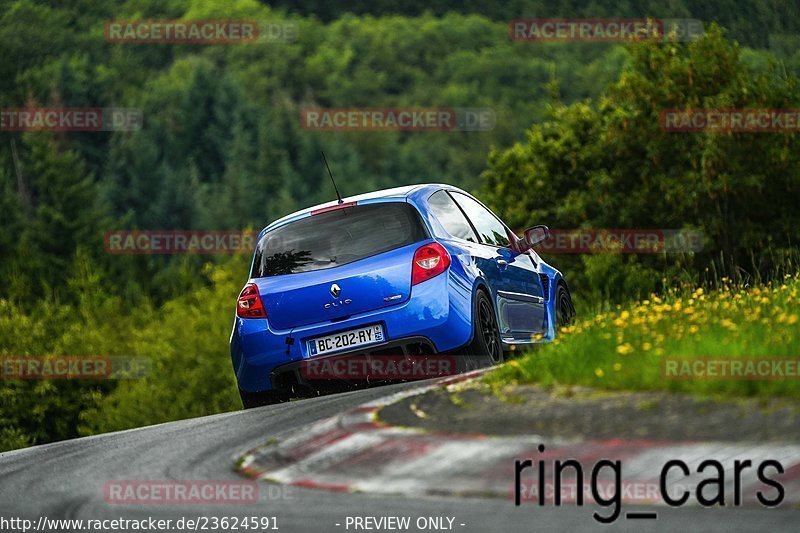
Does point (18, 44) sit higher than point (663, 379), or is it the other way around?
point (18, 44)

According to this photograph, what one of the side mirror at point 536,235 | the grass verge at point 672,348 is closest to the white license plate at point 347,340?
the grass verge at point 672,348

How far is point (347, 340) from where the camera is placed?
11445mm

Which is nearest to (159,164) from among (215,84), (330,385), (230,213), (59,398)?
(230,213)

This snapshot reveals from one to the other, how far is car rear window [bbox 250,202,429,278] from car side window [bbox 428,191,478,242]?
1.17 ft

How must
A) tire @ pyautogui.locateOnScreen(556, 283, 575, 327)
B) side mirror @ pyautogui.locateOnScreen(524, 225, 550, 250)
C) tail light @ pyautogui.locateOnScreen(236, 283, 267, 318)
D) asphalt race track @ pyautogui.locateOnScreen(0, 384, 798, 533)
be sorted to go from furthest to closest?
tire @ pyautogui.locateOnScreen(556, 283, 575, 327) → side mirror @ pyautogui.locateOnScreen(524, 225, 550, 250) → tail light @ pyautogui.locateOnScreen(236, 283, 267, 318) → asphalt race track @ pyautogui.locateOnScreen(0, 384, 798, 533)

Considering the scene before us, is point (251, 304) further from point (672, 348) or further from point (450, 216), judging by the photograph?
point (672, 348)

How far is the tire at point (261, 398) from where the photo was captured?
1195cm

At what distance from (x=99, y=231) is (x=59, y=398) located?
46.5 metres

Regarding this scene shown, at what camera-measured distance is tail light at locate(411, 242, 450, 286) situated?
445 inches

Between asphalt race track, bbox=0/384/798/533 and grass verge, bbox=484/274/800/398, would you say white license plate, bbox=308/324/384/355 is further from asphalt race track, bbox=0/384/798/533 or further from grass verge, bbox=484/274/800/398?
grass verge, bbox=484/274/800/398

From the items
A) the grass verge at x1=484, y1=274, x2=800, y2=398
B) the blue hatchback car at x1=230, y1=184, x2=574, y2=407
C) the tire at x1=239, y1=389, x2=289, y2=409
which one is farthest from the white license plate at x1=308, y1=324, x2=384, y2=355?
the grass verge at x1=484, y1=274, x2=800, y2=398

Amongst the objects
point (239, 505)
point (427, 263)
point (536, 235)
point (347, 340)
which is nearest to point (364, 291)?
point (347, 340)

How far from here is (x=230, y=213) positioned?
467ft

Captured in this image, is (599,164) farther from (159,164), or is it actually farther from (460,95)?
(460,95)
